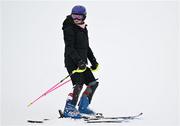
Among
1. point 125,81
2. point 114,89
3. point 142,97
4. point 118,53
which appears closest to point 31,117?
point 142,97

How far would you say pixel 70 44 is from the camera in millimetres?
8562

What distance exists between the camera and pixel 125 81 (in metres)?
14.3

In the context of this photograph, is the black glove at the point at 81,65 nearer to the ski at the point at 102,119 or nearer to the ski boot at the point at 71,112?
the ski boot at the point at 71,112

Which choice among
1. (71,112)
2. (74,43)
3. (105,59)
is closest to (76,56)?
(74,43)

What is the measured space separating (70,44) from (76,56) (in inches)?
9.3

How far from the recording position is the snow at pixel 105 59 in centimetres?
976

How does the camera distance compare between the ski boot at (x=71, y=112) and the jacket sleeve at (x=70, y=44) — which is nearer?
the jacket sleeve at (x=70, y=44)

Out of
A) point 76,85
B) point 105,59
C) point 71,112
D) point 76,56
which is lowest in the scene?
point 105,59

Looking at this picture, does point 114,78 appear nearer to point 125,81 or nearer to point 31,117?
point 125,81

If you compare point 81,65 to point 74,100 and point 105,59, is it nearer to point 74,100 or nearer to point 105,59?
point 74,100

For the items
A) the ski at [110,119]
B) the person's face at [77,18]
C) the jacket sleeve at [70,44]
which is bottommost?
the ski at [110,119]

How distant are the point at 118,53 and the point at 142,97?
30.1ft

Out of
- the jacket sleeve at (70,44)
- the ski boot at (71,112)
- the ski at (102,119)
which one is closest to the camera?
the ski at (102,119)

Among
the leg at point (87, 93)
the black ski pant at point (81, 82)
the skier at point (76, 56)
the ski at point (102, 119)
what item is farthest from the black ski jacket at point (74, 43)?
the ski at point (102, 119)
